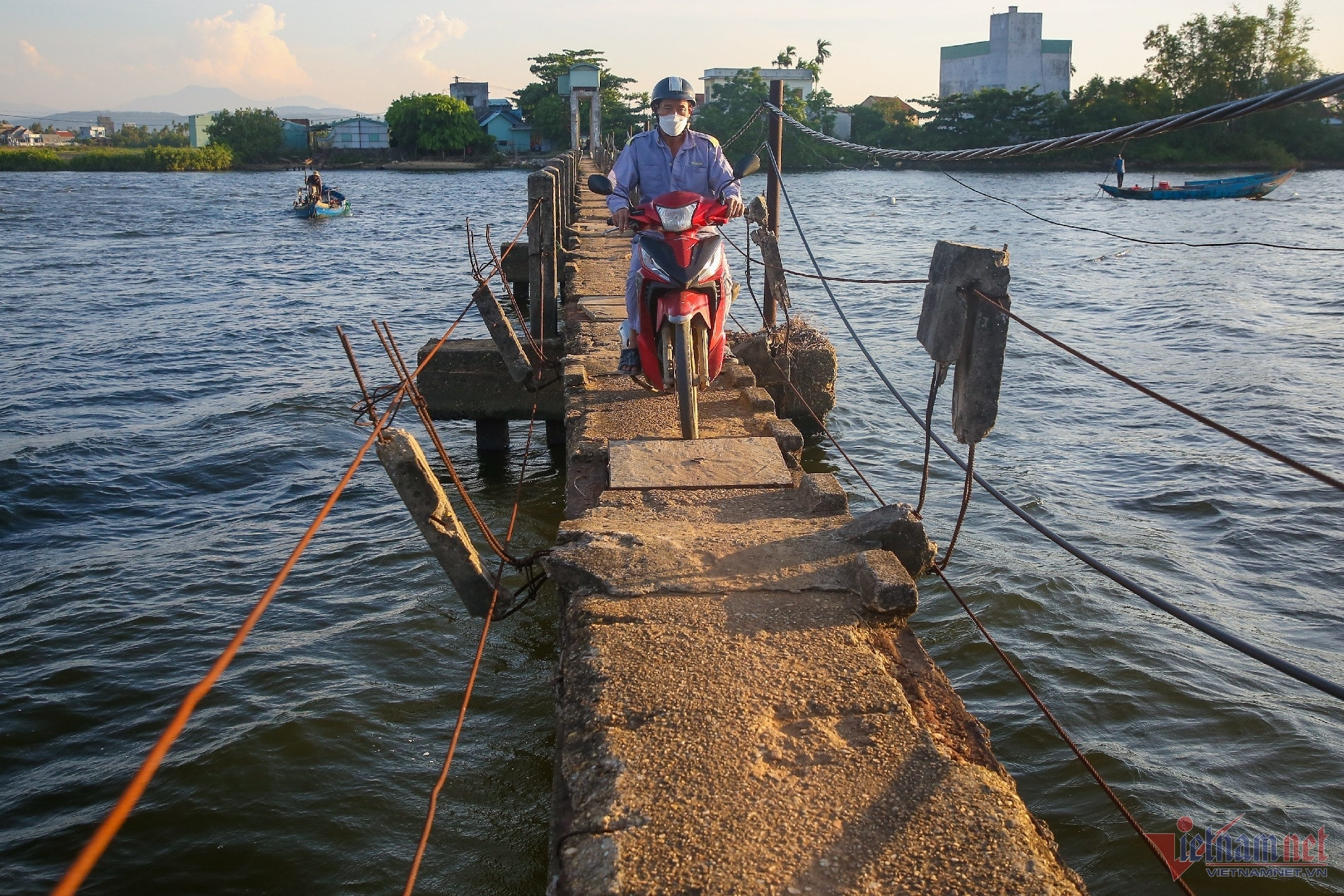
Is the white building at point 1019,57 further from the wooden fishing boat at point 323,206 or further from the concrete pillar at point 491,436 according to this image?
the concrete pillar at point 491,436

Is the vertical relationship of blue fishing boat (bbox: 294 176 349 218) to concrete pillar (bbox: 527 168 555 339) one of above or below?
above

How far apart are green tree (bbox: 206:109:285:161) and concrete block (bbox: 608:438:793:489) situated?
254ft

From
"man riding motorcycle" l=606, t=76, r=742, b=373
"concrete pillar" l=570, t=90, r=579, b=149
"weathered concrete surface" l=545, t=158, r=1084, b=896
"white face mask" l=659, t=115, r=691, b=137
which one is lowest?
"weathered concrete surface" l=545, t=158, r=1084, b=896

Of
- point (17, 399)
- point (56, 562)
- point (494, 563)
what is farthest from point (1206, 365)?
point (17, 399)

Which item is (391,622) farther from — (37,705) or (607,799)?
(607,799)

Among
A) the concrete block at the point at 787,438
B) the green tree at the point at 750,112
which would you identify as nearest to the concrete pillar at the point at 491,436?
the concrete block at the point at 787,438

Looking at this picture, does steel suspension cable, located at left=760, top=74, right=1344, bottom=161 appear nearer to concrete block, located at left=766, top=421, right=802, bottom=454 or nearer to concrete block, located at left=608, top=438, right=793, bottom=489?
concrete block, located at left=766, top=421, right=802, bottom=454

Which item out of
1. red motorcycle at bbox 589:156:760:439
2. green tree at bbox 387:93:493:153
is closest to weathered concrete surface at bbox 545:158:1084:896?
red motorcycle at bbox 589:156:760:439

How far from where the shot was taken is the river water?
14.3 feet

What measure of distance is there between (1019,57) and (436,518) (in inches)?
3032

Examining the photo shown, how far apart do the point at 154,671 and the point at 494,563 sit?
6.38 feet

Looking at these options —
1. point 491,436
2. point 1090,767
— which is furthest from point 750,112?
point 1090,767

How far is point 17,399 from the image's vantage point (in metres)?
11.5

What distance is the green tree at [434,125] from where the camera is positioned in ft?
239
